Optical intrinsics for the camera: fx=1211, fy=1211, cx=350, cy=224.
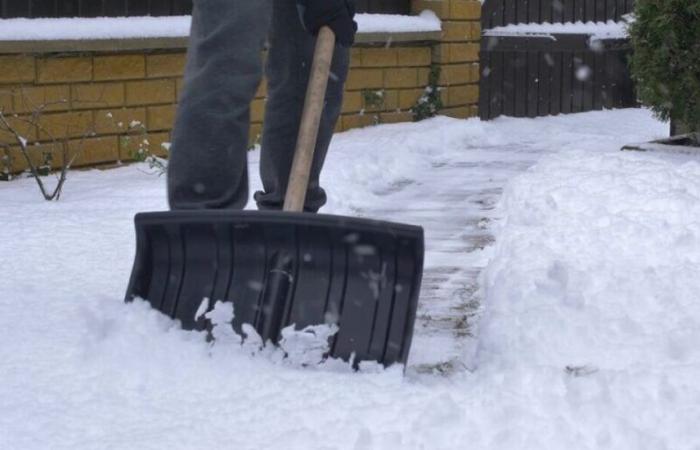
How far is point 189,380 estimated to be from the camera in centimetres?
222

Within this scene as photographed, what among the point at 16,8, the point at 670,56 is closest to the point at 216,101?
the point at 16,8

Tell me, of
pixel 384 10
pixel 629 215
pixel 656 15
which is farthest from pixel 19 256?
pixel 384 10

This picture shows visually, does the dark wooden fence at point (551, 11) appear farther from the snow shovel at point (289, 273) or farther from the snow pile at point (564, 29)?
the snow shovel at point (289, 273)

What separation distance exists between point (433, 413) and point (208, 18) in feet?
3.63

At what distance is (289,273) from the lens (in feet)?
8.11

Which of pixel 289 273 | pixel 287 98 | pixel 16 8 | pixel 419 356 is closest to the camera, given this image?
pixel 289 273

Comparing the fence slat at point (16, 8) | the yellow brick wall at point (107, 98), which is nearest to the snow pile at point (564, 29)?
the yellow brick wall at point (107, 98)

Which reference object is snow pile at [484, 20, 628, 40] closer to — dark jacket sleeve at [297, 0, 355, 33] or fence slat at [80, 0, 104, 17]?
fence slat at [80, 0, 104, 17]

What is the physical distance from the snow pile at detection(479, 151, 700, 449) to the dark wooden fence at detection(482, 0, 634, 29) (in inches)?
180

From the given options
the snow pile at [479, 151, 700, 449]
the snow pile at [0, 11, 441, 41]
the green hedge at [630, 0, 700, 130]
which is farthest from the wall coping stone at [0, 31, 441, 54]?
the green hedge at [630, 0, 700, 130]

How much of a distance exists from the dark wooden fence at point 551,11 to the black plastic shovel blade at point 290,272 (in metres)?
7.24

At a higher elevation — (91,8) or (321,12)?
(91,8)

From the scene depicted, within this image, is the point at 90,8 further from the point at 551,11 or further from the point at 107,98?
the point at 551,11

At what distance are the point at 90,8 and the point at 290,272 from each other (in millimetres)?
3876
